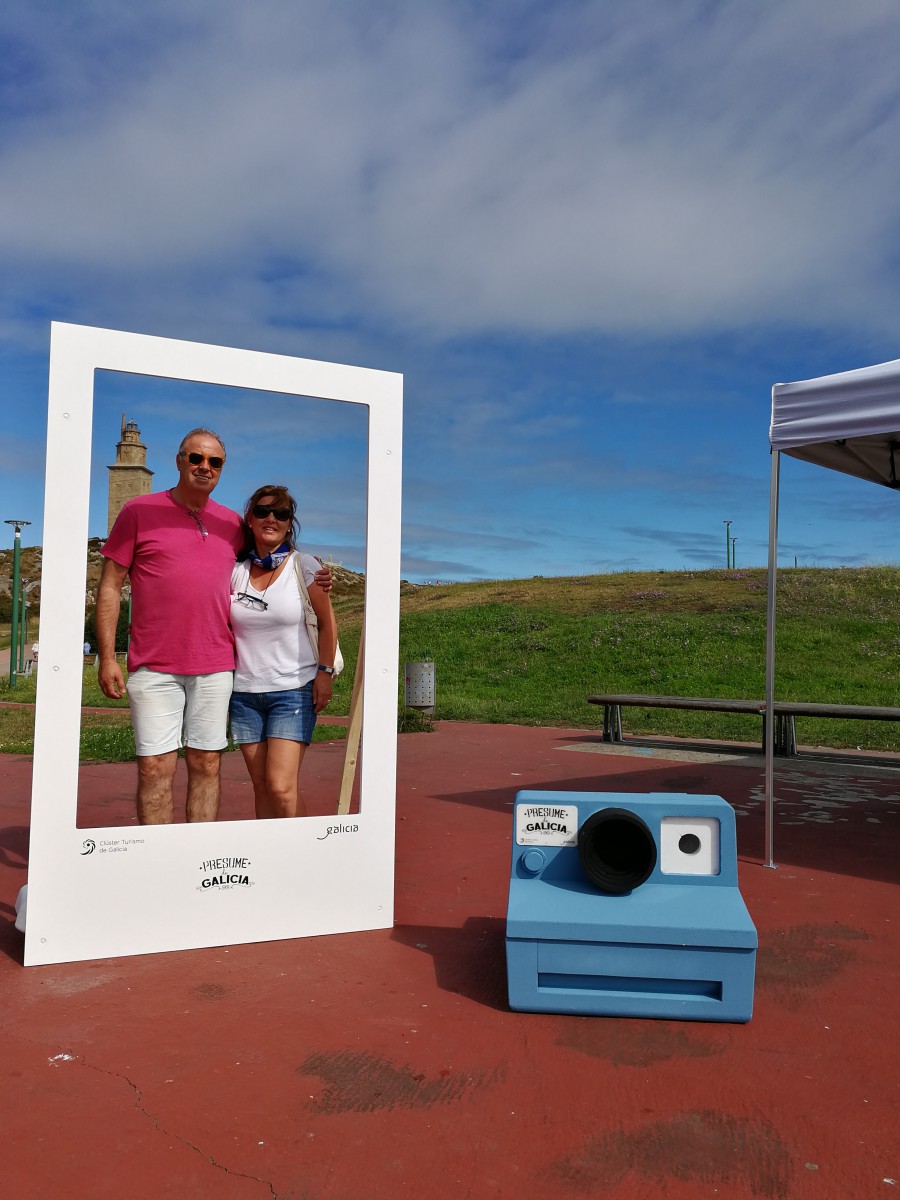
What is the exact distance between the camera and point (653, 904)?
131 inches

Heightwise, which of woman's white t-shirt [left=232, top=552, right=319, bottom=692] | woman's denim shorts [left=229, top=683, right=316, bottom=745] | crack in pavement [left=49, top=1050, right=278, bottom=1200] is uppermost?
woman's white t-shirt [left=232, top=552, right=319, bottom=692]

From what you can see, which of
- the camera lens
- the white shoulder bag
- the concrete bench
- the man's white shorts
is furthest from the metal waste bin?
the camera lens

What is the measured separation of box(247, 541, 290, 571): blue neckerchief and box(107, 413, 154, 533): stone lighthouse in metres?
0.51

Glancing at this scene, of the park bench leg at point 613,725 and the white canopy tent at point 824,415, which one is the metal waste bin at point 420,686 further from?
the white canopy tent at point 824,415

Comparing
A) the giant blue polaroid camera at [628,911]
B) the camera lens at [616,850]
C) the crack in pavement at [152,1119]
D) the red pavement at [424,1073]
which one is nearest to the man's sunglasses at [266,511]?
the red pavement at [424,1073]

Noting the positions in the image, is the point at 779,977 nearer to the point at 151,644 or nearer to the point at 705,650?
the point at 151,644

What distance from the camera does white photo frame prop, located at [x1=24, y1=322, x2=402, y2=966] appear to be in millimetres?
3602

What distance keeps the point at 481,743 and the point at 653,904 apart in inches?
308

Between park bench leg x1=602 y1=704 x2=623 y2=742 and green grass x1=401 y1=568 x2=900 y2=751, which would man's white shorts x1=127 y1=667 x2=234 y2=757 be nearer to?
park bench leg x1=602 y1=704 x2=623 y2=742

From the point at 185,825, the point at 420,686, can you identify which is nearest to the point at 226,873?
the point at 185,825

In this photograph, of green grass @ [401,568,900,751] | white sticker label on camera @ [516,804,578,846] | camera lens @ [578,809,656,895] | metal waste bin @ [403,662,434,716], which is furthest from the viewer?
green grass @ [401,568,900,751]

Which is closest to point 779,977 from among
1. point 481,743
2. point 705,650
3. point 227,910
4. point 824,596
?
point 227,910

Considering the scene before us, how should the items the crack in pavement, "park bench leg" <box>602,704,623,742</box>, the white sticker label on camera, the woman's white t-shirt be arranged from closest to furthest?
1. the crack in pavement
2. the white sticker label on camera
3. the woman's white t-shirt
4. "park bench leg" <box>602,704,623,742</box>

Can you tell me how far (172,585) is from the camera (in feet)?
12.6
